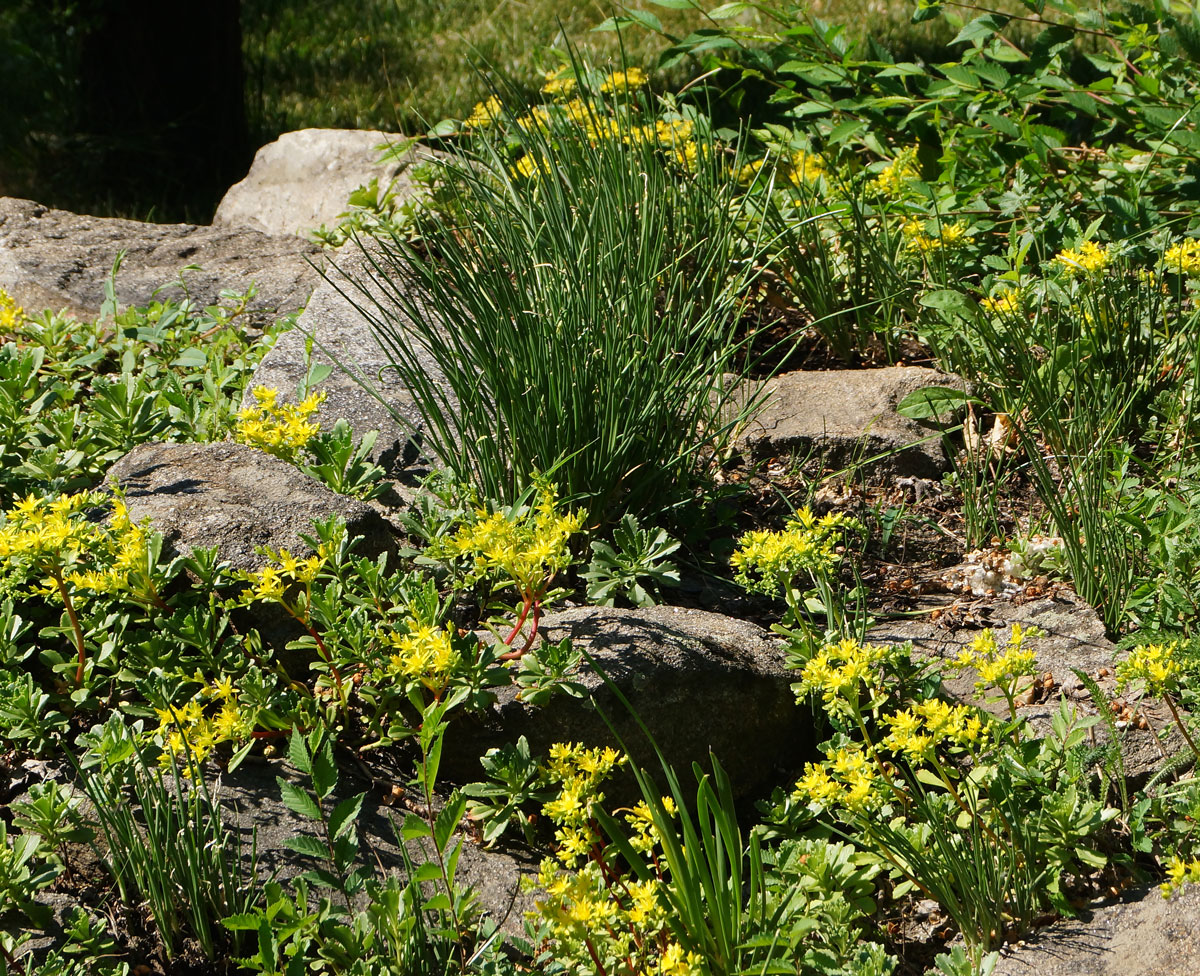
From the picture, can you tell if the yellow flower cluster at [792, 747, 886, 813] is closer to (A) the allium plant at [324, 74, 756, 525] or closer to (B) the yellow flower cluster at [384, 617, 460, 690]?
(B) the yellow flower cluster at [384, 617, 460, 690]

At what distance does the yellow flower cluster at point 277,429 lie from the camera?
8.54 ft

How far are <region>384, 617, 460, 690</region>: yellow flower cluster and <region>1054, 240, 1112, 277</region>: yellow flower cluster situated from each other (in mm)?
1892

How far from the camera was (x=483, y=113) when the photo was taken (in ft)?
13.4

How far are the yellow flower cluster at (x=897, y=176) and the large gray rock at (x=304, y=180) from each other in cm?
192

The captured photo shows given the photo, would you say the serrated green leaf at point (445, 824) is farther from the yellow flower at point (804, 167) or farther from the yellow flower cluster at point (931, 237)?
the yellow flower at point (804, 167)

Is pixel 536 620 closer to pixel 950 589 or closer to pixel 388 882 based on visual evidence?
pixel 388 882

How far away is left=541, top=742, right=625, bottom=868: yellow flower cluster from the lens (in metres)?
1.76

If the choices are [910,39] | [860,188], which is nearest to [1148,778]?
[860,188]

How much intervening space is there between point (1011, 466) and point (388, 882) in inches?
80.5

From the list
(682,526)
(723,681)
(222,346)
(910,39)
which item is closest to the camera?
(723,681)

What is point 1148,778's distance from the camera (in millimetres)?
2135

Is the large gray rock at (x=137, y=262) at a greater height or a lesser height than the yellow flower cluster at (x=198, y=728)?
greater

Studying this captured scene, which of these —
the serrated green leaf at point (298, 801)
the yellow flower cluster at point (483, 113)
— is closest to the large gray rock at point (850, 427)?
the yellow flower cluster at point (483, 113)

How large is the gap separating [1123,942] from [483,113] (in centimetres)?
329
